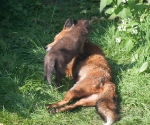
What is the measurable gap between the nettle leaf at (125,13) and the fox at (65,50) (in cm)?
70

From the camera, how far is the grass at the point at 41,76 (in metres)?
5.75

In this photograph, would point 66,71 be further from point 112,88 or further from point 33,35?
point 33,35

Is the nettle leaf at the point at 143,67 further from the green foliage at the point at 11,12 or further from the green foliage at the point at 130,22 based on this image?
the green foliage at the point at 11,12

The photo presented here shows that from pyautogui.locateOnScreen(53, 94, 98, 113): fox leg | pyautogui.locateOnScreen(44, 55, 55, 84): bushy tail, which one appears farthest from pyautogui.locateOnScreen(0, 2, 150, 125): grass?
pyautogui.locateOnScreen(44, 55, 55, 84): bushy tail

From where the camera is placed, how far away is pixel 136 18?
7.40 metres

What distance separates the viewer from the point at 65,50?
21.0ft

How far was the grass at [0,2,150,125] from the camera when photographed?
18.9 ft

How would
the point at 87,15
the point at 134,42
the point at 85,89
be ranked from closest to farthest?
the point at 85,89 → the point at 134,42 → the point at 87,15

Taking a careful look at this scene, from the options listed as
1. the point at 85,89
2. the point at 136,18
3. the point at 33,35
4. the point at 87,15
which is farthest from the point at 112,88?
the point at 87,15

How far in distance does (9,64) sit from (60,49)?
1.11 m

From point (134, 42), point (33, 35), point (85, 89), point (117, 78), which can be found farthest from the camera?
point (33, 35)

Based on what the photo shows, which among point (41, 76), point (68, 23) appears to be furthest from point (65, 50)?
point (68, 23)

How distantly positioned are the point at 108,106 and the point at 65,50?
50.4 inches

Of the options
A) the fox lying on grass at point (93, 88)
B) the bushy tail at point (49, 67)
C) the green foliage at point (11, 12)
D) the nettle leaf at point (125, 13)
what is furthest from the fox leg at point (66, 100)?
the green foliage at point (11, 12)
